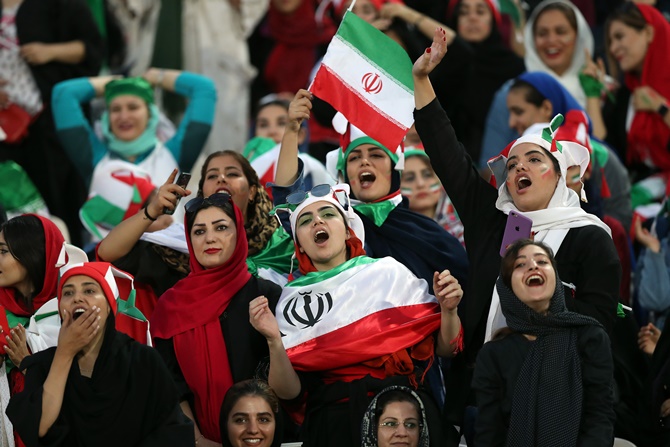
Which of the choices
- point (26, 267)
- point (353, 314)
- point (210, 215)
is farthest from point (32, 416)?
point (353, 314)

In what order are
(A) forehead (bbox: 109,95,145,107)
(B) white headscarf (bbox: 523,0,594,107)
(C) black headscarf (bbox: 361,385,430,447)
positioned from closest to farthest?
(C) black headscarf (bbox: 361,385,430,447), (A) forehead (bbox: 109,95,145,107), (B) white headscarf (bbox: 523,0,594,107)

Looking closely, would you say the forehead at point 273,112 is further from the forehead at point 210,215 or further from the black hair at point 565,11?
the forehead at point 210,215

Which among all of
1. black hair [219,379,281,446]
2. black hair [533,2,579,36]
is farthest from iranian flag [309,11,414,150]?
black hair [533,2,579,36]

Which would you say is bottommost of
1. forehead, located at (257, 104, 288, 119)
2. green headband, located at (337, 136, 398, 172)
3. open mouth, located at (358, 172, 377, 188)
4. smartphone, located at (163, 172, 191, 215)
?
smartphone, located at (163, 172, 191, 215)

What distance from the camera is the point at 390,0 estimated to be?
10234 mm

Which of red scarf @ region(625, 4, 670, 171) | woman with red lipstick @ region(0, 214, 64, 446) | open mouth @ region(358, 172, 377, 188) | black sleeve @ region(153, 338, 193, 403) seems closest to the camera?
black sleeve @ region(153, 338, 193, 403)

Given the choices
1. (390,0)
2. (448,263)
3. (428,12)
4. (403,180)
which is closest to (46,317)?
(448,263)

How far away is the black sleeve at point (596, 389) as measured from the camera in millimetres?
6090

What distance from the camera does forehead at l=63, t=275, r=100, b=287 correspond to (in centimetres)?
645

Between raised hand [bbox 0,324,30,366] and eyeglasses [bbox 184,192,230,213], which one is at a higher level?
eyeglasses [bbox 184,192,230,213]

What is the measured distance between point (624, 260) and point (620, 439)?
166 centimetres

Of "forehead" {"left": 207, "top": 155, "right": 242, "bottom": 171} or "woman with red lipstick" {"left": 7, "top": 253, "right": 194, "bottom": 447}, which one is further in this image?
"forehead" {"left": 207, "top": 155, "right": 242, "bottom": 171}

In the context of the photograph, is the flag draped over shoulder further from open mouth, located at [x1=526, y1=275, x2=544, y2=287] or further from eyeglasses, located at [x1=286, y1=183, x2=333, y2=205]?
open mouth, located at [x1=526, y1=275, x2=544, y2=287]

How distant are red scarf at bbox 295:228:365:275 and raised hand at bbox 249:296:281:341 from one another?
0.49 metres
